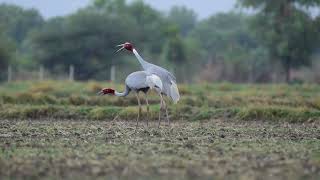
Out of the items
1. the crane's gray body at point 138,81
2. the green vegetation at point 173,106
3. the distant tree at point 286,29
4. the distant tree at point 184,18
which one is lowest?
the green vegetation at point 173,106

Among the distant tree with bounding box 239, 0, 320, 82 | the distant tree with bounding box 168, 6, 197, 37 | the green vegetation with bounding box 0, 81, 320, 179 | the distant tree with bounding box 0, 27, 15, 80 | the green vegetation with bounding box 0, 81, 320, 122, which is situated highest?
the distant tree with bounding box 168, 6, 197, 37

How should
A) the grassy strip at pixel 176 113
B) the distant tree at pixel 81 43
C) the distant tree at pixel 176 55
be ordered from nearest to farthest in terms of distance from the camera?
the grassy strip at pixel 176 113 → the distant tree at pixel 176 55 → the distant tree at pixel 81 43

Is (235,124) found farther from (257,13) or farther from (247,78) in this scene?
(247,78)

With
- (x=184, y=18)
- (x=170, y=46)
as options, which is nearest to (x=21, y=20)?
(x=170, y=46)

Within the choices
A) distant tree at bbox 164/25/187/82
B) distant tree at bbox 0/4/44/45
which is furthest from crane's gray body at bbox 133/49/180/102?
distant tree at bbox 0/4/44/45

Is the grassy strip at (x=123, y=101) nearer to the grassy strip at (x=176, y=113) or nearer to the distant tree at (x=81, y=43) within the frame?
the grassy strip at (x=176, y=113)

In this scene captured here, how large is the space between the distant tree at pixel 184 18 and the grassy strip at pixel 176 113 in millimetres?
78330

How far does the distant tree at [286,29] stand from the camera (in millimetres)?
45094

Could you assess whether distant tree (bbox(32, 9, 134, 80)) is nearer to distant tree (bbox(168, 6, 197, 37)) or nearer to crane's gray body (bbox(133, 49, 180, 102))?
crane's gray body (bbox(133, 49, 180, 102))

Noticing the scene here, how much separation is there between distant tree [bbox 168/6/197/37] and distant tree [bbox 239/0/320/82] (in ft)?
173

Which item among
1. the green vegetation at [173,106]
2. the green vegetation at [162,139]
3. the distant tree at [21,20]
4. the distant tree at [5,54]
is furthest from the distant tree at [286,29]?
the distant tree at [21,20]

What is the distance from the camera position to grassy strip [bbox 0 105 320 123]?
21.6 meters

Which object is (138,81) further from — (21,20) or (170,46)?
(21,20)

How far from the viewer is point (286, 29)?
4547 centimetres
